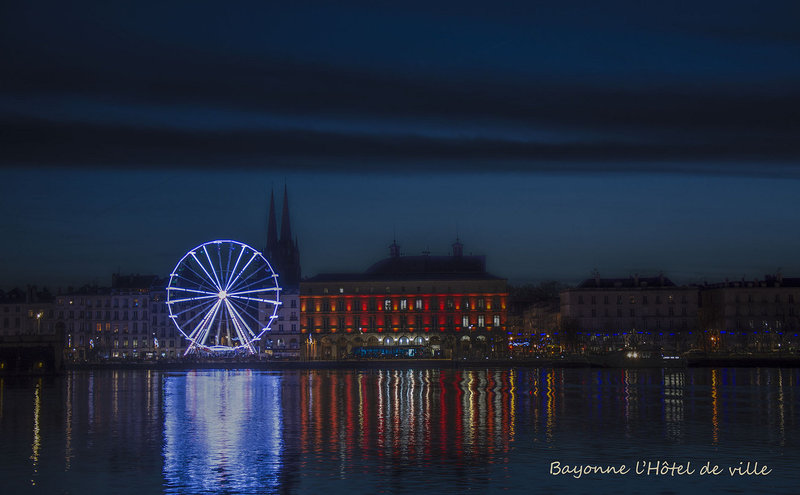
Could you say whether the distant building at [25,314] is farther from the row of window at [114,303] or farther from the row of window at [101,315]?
the row of window at [114,303]

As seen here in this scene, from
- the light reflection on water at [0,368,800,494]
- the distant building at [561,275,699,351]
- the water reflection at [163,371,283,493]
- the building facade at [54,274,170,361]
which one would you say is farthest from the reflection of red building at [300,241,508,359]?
the water reflection at [163,371,283,493]

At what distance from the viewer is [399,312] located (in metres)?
154

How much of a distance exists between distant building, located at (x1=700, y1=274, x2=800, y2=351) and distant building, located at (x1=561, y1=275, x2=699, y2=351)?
3.00 m

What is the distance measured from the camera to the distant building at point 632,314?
148 meters

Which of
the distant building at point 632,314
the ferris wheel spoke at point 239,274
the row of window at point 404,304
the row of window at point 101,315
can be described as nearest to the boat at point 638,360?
the distant building at point 632,314

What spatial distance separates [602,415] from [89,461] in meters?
24.8

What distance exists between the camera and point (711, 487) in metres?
29.3

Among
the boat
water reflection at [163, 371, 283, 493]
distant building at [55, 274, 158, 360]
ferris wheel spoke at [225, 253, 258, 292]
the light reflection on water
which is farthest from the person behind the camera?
distant building at [55, 274, 158, 360]

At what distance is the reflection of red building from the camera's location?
500ft

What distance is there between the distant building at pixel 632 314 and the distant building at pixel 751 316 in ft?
9.84

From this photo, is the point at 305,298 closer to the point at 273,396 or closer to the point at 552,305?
the point at 552,305

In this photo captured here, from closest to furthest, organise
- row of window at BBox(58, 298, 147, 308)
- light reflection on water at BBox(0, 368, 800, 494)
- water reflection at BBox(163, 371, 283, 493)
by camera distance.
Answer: light reflection on water at BBox(0, 368, 800, 494) → water reflection at BBox(163, 371, 283, 493) → row of window at BBox(58, 298, 147, 308)

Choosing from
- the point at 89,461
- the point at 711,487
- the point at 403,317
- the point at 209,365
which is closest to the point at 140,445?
the point at 89,461

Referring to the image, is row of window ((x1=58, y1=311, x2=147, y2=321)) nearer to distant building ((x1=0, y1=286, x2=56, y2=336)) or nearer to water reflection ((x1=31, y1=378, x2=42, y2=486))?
distant building ((x1=0, y1=286, x2=56, y2=336))
